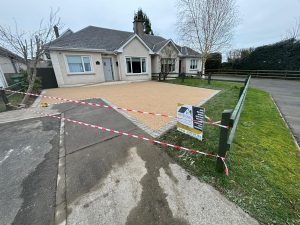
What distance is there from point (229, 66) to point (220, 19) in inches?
502

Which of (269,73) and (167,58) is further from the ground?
(167,58)

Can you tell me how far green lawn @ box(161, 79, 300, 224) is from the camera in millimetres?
1941

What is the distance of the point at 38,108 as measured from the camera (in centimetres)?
660

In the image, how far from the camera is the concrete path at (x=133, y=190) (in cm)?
188

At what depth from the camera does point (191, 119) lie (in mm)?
3193

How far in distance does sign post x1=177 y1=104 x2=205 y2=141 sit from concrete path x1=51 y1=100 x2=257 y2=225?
2.74 ft

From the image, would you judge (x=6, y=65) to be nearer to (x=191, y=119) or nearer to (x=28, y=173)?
(x=28, y=173)

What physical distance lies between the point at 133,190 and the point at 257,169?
230 centimetres

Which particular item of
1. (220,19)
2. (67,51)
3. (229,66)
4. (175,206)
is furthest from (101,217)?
(229,66)

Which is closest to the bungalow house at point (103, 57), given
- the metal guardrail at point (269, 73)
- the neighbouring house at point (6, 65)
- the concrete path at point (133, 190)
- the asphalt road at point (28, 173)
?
the neighbouring house at point (6, 65)

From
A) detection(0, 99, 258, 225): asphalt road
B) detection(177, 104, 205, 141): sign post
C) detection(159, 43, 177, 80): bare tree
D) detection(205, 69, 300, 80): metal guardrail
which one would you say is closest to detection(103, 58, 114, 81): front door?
detection(159, 43, 177, 80): bare tree

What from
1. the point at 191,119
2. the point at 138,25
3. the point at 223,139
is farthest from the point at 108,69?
the point at 223,139

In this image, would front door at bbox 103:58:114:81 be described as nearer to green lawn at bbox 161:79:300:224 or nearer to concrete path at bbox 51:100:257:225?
concrete path at bbox 51:100:257:225

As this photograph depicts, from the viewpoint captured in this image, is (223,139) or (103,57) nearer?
(223,139)
